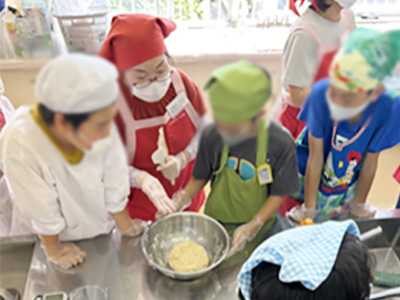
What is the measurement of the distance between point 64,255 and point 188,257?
1.13 feet

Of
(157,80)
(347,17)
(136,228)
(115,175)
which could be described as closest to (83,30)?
(157,80)

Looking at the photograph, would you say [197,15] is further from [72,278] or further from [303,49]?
[72,278]

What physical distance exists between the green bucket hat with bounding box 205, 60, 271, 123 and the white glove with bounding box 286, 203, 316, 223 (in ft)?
2.05

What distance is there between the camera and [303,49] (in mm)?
601

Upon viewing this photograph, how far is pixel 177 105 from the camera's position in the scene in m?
0.67

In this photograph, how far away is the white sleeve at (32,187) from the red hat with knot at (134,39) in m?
0.24

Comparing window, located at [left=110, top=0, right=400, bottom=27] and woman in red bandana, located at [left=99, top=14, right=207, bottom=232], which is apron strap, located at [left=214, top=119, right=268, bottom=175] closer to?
woman in red bandana, located at [left=99, top=14, right=207, bottom=232]

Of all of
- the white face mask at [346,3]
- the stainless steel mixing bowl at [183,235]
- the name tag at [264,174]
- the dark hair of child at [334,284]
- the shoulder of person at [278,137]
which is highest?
the white face mask at [346,3]

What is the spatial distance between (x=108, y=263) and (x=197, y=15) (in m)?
0.71

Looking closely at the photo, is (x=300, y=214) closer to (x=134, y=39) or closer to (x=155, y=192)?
(x=155, y=192)

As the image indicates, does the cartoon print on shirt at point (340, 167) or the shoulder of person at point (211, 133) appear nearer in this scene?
the shoulder of person at point (211, 133)

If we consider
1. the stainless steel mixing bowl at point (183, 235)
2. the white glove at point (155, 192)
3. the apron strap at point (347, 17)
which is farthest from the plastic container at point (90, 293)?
the apron strap at point (347, 17)

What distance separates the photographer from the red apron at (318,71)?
519mm

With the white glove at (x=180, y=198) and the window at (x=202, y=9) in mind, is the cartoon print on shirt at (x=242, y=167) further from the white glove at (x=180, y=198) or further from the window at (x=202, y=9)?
the window at (x=202, y=9)
